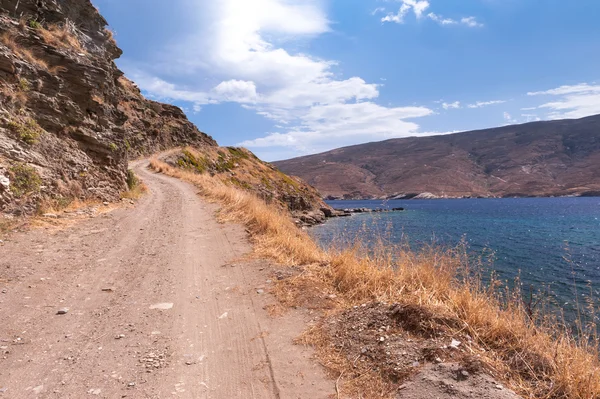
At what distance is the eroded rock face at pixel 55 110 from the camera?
30.1 feet

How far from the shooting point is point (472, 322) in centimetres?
364

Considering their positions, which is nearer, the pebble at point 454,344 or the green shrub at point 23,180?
the pebble at point 454,344

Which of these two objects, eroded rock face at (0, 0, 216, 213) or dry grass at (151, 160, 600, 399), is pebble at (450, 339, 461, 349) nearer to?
dry grass at (151, 160, 600, 399)

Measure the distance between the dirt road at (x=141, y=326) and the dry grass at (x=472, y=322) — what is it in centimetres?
59

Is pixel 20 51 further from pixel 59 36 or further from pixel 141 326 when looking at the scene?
pixel 141 326

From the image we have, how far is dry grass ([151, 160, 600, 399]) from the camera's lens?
9.16 ft

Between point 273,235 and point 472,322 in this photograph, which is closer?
point 472,322

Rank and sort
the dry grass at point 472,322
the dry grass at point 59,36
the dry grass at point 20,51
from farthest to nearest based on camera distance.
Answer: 1. the dry grass at point 59,36
2. the dry grass at point 20,51
3. the dry grass at point 472,322

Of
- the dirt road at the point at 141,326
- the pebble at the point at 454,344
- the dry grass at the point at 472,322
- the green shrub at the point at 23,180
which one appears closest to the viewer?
the dry grass at the point at 472,322

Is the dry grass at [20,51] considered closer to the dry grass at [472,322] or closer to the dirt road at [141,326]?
the dirt road at [141,326]

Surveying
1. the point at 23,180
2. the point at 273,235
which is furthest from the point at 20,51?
the point at 273,235

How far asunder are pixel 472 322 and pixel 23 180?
10631 millimetres

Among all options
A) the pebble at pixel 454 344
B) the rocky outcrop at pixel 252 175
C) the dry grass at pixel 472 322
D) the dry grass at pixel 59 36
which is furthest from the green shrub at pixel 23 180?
the rocky outcrop at pixel 252 175

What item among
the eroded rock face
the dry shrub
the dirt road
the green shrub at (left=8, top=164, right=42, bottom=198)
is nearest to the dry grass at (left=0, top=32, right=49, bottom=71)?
the eroded rock face
